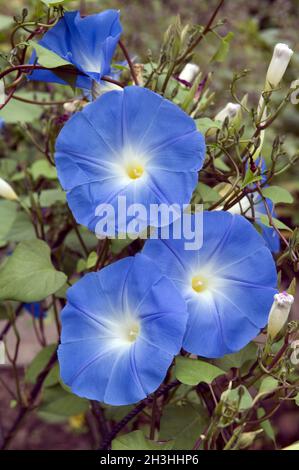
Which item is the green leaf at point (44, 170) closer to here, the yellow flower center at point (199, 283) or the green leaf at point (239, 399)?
the yellow flower center at point (199, 283)

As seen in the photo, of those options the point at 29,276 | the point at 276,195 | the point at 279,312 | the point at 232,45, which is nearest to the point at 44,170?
the point at 29,276

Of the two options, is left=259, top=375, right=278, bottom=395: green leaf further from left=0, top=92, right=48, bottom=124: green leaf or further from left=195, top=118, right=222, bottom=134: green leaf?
left=0, top=92, right=48, bottom=124: green leaf

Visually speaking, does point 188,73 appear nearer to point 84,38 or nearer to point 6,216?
point 84,38

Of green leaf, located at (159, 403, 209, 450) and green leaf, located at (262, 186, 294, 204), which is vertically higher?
green leaf, located at (262, 186, 294, 204)

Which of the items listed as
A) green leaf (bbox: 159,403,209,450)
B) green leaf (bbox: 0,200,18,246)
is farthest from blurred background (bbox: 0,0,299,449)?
green leaf (bbox: 159,403,209,450)

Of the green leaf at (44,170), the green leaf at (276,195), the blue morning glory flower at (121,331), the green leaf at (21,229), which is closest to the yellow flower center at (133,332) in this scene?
the blue morning glory flower at (121,331)

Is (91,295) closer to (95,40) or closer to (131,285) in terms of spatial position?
(131,285)
